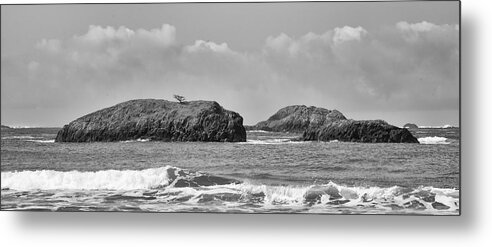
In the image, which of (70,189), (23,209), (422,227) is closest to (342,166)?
(422,227)

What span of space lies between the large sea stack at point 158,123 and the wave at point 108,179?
0.24 metres

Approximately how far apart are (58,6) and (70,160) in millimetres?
1074

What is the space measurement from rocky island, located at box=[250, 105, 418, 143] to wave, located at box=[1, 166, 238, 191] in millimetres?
528

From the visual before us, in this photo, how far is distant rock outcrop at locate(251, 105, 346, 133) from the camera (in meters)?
4.80

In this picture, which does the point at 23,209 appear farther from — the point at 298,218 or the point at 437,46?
the point at 437,46

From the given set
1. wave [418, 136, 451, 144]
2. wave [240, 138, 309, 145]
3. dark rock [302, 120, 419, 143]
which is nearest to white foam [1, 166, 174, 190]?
wave [240, 138, 309, 145]

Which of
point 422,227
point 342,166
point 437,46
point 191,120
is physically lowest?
point 422,227

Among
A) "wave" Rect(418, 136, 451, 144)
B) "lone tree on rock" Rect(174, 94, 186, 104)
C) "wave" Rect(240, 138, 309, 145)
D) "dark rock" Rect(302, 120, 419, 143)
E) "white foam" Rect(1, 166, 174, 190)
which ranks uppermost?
"lone tree on rock" Rect(174, 94, 186, 104)

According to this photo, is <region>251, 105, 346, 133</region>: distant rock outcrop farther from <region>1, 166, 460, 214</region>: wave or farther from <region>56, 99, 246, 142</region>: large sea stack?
<region>1, 166, 460, 214</region>: wave

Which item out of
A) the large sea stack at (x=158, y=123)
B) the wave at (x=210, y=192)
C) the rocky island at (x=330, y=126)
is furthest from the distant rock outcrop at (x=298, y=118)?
the wave at (x=210, y=192)

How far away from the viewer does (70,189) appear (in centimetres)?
491

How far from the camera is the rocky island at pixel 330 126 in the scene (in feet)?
15.7

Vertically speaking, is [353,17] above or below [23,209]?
above

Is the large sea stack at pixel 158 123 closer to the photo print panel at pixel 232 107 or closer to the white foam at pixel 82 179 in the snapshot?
the photo print panel at pixel 232 107
